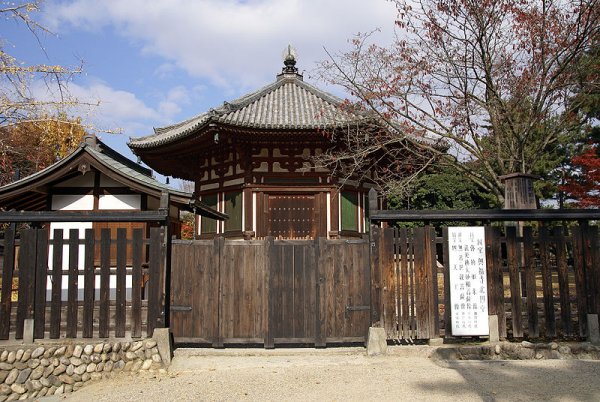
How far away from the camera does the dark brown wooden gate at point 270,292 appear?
6973 mm

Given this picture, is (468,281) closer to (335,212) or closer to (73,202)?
(335,212)

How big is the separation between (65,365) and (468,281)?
6215 millimetres

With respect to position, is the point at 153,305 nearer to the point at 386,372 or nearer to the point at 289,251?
the point at 289,251

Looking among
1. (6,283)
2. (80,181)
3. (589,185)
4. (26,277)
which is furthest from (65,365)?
(589,185)

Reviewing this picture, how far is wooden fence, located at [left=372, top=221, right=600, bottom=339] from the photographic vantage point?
7.00 m

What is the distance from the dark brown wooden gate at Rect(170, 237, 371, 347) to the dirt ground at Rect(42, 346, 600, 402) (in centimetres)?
27

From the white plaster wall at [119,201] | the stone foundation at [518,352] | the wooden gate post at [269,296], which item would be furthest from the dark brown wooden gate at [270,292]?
the white plaster wall at [119,201]

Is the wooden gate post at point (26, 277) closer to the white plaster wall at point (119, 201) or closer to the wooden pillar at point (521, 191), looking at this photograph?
the white plaster wall at point (119, 201)

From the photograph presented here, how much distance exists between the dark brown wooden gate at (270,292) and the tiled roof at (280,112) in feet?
15.0

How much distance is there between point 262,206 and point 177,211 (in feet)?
7.36

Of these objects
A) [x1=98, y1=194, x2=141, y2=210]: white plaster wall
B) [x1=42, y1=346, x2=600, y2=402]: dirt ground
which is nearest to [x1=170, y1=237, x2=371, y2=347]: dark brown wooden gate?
[x1=42, y1=346, x2=600, y2=402]: dirt ground

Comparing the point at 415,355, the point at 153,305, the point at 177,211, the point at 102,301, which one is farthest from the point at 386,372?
the point at 177,211

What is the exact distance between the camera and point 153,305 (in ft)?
22.5

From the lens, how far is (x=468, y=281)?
23.2ft
